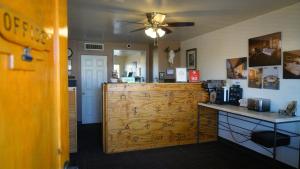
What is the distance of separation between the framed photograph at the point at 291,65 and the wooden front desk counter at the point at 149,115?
61.7 inches

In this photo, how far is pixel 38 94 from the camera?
65cm

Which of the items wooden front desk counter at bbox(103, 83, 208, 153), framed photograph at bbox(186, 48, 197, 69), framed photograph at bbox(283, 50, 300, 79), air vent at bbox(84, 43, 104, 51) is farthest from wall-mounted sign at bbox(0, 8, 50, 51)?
air vent at bbox(84, 43, 104, 51)

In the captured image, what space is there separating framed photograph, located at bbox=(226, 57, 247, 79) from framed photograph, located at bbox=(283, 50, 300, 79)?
800mm

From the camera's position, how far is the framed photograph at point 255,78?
3.62 metres

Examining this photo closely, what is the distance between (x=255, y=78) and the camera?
3707 millimetres

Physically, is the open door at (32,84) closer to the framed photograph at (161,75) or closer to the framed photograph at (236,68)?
the framed photograph at (236,68)

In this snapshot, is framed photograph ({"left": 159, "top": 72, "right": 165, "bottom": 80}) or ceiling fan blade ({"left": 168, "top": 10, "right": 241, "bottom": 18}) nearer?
ceiling fan blade ({"left": 168, "top": 10, "right": 241, "bottom": 18})

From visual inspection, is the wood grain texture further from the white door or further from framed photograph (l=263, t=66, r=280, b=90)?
the white door

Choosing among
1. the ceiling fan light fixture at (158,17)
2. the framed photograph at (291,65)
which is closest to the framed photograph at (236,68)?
the framed photograph at (291,65)

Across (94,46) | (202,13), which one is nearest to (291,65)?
(202,13)

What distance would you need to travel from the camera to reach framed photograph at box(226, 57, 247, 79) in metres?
3.95

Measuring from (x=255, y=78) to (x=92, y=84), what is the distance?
175 inches

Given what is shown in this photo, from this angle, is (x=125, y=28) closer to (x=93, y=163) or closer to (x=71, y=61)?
(x=71, y=61)

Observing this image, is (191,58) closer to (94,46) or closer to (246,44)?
(246,44)
